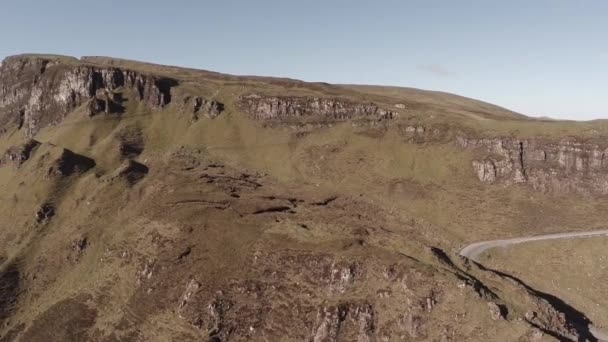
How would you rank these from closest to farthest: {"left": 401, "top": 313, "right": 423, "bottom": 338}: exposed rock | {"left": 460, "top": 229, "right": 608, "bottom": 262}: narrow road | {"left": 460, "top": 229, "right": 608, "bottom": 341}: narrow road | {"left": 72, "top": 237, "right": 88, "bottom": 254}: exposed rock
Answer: {"left": 401, "top": 313, "right": 423, "bottom": 338}: exposed rock, {"left": 460, "top": 229, "right": 608, "bottom": 341}: narrow road, {"left": 460, "top": 229, "right": 608, "bottom": 262}: narrow road, {"left": 72, "top": 237, "right": 88, "bottom": 254}: exposed rock

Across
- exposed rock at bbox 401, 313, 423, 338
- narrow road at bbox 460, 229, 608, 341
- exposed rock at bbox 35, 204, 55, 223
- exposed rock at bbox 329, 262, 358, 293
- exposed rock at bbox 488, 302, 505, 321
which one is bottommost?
exposed rock at bbox 35, 204, 55, 223

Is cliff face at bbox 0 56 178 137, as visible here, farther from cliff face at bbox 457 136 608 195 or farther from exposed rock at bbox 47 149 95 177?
cliff face at bbox 457 136 608 195

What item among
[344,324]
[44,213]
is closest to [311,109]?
[44,213]

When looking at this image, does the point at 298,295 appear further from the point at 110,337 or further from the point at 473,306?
the point at 110,337

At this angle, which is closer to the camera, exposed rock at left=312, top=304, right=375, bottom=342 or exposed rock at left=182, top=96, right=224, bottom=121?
exposed rock at left=312, top=304, right=375, bottom=342

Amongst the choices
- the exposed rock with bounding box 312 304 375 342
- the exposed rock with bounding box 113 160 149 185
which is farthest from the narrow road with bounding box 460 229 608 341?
the exposed rock with bounding box 113 160 149 185

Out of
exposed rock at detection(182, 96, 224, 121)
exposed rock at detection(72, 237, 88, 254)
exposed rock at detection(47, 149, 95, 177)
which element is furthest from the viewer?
exposed rock at detection(182, 96, 224, 121)

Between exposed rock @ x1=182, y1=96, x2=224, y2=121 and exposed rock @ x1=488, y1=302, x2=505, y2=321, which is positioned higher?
exposed rock @ x1=182, y1=96, x2=224, y2=121
